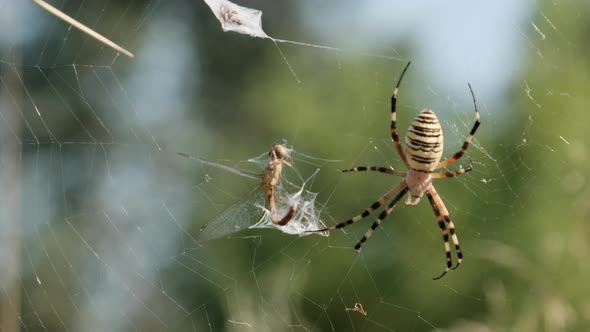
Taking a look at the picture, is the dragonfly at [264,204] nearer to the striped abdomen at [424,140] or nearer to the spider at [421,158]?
the spider at [421,158]

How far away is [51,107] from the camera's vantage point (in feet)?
54.6

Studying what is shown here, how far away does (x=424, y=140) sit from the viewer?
418 centimetres

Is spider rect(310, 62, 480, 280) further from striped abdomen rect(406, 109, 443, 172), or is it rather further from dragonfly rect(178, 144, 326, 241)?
dragonfly rect(178, 144, 326, 241)

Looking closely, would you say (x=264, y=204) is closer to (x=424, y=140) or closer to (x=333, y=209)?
(x=424, y=140)

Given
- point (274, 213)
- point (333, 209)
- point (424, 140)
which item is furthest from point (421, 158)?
point (333, 209)

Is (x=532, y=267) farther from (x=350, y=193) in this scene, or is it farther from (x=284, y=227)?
(x=350, y=193)

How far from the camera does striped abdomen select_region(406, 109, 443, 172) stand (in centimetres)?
413

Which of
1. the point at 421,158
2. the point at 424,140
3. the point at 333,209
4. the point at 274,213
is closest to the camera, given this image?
the point at 424,140

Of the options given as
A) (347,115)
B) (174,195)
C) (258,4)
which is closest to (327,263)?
(174,195)

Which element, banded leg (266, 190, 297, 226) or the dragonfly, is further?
the dragonfly

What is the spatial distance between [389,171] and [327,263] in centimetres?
589

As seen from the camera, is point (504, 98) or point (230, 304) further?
point (504, 98)

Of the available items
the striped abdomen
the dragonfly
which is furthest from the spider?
the dragonfly

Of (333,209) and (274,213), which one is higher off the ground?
(274,213)
